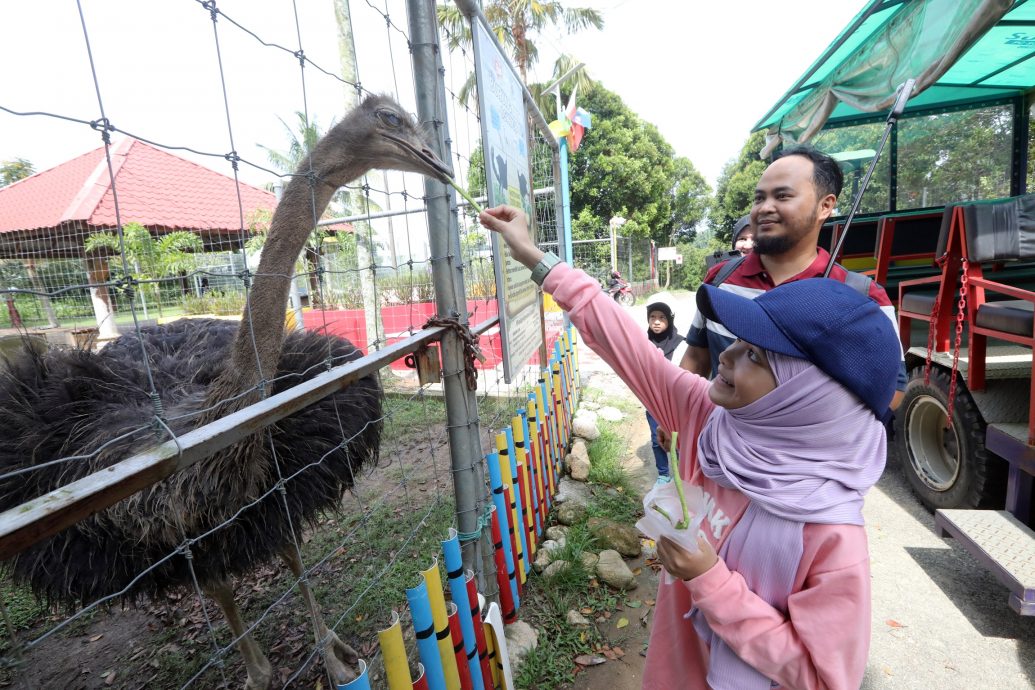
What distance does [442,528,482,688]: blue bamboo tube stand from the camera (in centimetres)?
188

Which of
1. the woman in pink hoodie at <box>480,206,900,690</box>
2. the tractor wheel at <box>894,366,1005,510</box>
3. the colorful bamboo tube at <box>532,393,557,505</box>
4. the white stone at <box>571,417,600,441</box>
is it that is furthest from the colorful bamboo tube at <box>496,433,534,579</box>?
the tractor wheel at <box>894,366,1005,510</box>

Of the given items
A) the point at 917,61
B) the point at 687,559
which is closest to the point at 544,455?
the point at 687,559

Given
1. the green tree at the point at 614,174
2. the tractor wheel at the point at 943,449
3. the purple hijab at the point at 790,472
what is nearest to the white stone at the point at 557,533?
the tractor wheel at the point at 943,449

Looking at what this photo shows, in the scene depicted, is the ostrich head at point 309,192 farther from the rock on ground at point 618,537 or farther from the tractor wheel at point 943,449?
the tractor wheel at point 943,449

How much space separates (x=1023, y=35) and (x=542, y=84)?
18.4m

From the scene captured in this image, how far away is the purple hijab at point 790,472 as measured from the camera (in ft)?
3.33

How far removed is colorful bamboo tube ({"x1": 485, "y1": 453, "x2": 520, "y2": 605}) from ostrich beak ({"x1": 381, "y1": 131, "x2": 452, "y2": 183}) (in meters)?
1.33

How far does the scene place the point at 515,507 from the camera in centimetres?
291

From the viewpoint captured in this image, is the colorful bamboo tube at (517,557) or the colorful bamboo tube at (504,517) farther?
the colorful bamboo tube at (517,557)

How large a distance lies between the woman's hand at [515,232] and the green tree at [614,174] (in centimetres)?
2297

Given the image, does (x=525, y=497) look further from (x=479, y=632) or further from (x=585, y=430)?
(x=585, y=430)

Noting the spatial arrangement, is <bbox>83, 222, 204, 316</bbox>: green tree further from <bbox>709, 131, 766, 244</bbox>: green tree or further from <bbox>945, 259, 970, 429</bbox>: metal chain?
<bbox>709, 131, 766, 244</bbox>: green tree

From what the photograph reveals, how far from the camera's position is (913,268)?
4.84m

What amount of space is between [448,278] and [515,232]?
61 centimetres
